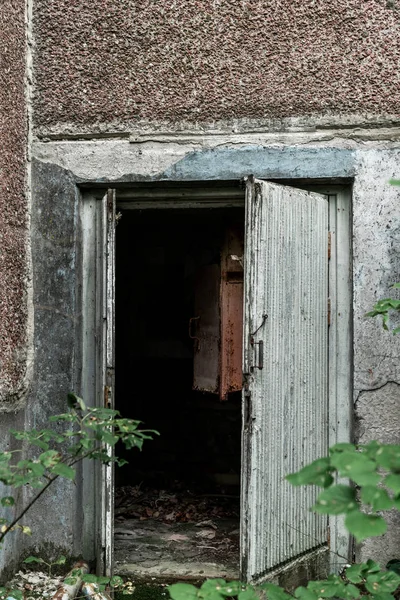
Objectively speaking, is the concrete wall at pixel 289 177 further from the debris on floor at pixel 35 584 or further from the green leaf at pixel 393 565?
the debris on floor at pixel 35 584

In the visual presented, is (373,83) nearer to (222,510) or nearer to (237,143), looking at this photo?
(237,143)

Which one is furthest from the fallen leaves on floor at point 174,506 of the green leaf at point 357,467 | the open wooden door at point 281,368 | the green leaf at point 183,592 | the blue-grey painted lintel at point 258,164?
the green leaf at point 357,467

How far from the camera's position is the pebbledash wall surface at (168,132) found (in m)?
3.82

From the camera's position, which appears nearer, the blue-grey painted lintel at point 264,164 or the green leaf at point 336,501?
the green leaf at point 336,501

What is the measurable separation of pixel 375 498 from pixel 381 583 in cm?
80

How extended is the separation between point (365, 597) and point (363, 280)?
1992mm

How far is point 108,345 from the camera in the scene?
3.77 metres

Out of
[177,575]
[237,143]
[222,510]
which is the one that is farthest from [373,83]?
[222,510]

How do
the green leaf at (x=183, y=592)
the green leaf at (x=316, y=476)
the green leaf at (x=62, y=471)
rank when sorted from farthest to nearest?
the green leaf at (x=62, y=471), the green leaf at (x=183, y=592), the green leaf at (x=316, y=476)

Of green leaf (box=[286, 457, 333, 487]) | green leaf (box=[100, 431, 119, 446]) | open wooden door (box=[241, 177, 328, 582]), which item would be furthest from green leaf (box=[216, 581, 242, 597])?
open wooden door (box=[241, 177, 328, 582])

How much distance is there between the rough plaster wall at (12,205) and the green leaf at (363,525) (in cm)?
252

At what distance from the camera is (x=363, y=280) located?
383 centimetres

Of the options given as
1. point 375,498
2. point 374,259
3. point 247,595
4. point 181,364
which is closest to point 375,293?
point 374,259

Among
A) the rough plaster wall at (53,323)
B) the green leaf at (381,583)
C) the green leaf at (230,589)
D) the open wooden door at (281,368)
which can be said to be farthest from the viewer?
the rough plaster wall at (53,323)
